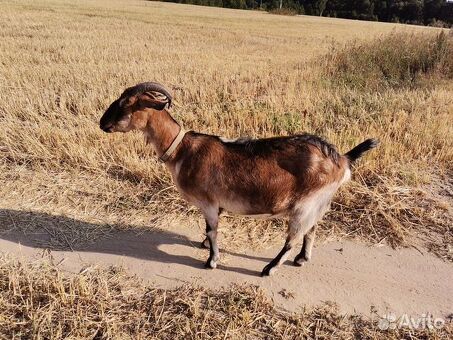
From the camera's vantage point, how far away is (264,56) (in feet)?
55.0

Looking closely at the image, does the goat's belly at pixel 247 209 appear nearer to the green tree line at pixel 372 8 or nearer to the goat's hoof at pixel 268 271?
the goat's hoof at pixel 268 271

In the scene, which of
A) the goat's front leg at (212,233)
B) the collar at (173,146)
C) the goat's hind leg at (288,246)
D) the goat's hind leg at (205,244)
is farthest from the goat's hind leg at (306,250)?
the collar at (173,146)

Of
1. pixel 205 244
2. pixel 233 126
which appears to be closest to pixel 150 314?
pixel 205 244

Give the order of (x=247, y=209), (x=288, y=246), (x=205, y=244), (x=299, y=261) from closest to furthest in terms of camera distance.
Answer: (x=247, y=209), (x=288, y=246), (x=299, y=261), (x=205, y=244)

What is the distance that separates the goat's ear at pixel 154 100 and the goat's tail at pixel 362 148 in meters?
1.85

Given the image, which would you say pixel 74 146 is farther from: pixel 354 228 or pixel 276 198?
pixel 354 228

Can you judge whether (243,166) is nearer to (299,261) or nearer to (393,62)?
(299,261)

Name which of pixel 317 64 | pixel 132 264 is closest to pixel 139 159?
pixel 132 264

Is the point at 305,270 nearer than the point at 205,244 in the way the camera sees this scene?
Yes

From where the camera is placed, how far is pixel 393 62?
492 inches

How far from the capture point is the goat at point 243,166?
12.4ft

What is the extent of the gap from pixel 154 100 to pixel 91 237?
195 cm

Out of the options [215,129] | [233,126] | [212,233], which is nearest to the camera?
[212,233]

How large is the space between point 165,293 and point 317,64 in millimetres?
11271
